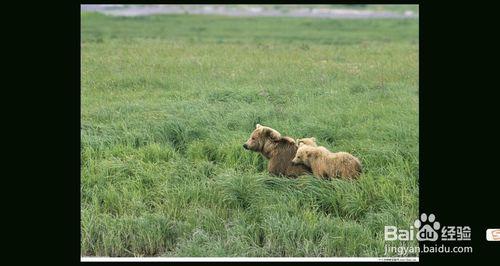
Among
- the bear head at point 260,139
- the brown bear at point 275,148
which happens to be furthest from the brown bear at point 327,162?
the bear head at point 260,139

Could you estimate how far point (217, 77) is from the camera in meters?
11.8

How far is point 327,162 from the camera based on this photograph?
631 centimetres

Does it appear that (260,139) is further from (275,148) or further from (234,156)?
(234,156)

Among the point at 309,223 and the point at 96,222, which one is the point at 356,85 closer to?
the point at 309,223

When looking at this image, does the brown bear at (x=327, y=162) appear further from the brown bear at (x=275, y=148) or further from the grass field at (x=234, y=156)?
the brown bear at (x=275, y=148)

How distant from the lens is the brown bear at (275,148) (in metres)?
6.68

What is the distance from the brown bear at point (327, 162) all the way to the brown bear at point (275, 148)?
25 centimetres

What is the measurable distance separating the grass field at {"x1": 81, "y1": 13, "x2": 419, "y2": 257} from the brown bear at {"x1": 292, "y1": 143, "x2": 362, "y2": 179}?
152mm

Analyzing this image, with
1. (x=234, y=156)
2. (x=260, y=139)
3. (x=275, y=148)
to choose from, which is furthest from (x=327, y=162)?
(x=234, y=156)

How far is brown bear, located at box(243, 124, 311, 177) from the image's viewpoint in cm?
668

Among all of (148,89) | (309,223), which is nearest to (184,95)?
(148,89)
